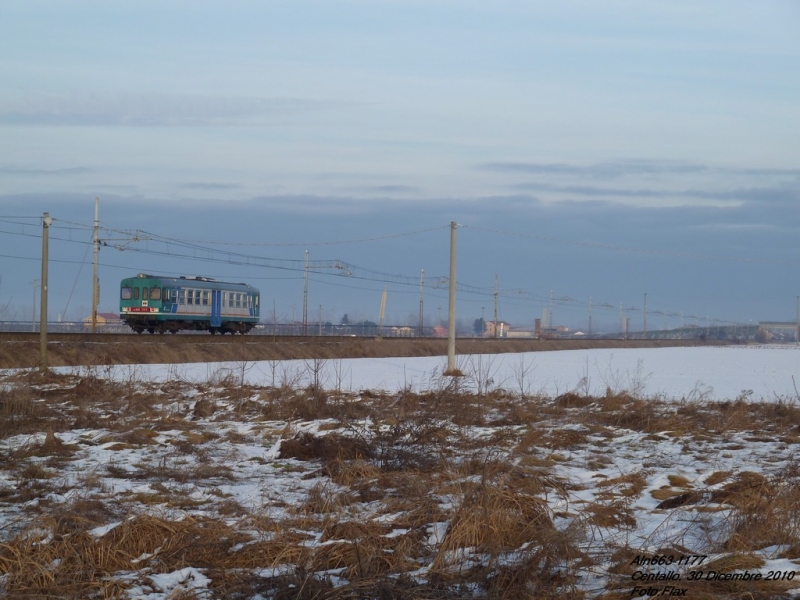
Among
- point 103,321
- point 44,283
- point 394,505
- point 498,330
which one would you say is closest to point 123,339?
point 44,283

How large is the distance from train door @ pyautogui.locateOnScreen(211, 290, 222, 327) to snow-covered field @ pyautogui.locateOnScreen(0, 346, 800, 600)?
1341 inches

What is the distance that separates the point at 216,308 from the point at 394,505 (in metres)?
42.5

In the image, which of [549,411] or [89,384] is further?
[89,384]

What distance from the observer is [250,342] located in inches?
1420

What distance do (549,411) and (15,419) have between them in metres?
9.76

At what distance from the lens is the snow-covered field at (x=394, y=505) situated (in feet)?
18.1

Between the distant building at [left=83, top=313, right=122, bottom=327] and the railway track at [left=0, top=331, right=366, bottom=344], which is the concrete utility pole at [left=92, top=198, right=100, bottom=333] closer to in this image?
the railway track at [left=0, top=331, right=366, bottom=344]

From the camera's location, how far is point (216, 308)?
48344mm

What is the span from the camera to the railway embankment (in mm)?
26375

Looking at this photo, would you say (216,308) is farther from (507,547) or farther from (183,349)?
(507,547)

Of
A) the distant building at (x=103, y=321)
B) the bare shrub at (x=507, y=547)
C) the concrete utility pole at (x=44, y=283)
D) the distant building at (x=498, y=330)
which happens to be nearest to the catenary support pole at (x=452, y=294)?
the concrete utility pole at (x=44, y=283)

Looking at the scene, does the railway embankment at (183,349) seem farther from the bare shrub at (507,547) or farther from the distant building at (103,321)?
the distant building at (103,321)

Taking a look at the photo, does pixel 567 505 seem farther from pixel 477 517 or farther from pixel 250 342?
pixel 250 342

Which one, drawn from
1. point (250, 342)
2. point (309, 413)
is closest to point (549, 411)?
point (309, 413)
